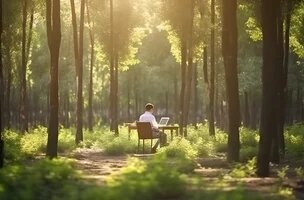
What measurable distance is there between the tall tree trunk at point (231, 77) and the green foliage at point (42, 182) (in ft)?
22.0

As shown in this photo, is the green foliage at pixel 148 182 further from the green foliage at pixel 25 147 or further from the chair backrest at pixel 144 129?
the chair backrest at pixel 144 129

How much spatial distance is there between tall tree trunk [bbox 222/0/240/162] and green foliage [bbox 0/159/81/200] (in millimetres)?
6705

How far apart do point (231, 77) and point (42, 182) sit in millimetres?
8428

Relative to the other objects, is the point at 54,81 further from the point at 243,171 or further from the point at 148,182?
the point at 148,182

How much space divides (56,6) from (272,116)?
885 cm

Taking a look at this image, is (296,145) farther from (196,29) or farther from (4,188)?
(4,188)

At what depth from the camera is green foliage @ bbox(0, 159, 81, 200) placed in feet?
34.8

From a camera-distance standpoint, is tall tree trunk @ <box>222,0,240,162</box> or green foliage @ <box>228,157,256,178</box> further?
tall tree trunk @ <box>222,0,240,162</box>

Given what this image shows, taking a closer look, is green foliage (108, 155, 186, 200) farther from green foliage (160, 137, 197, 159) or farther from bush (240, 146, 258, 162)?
green foliage (160, 137, 197, 159)

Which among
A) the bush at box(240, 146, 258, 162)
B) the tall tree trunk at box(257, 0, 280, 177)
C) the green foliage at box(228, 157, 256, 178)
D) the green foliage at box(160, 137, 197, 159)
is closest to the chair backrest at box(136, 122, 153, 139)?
the green foliage at box(160, 137, 197, 159)

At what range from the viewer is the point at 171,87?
2921 inches

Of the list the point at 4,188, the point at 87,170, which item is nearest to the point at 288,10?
the point at 87,170

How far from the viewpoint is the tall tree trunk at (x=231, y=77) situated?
19.8 m

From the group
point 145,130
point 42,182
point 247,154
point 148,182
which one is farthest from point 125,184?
point 145,130
